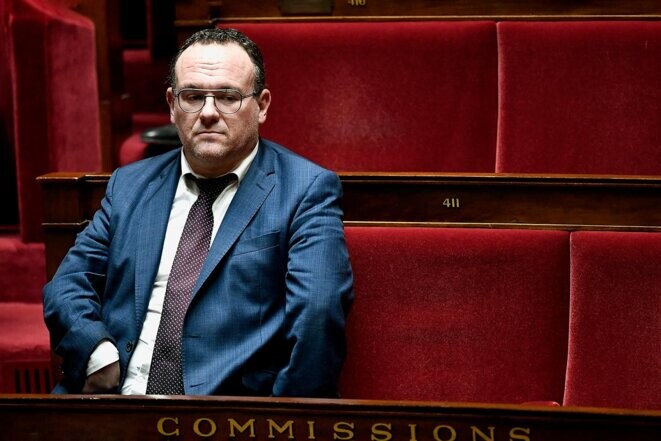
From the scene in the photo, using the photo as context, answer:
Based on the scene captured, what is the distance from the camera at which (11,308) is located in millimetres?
601

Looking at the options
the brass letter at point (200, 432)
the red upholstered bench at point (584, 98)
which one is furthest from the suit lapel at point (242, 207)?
the red upholstered bench at point (584, 98)

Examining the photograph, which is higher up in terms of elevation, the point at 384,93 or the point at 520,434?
the point at 384,93

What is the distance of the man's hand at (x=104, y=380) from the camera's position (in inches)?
15.1

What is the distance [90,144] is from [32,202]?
7 centimetres

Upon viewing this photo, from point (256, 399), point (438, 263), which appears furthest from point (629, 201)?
point (256, 399)

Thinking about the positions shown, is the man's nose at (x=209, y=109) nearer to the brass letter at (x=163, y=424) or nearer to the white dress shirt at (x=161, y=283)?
the white dress shirt at (x=161, y=283)

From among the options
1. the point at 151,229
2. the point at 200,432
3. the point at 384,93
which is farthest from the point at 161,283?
the point at 384,93

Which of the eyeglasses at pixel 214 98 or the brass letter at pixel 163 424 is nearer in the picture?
the brass letter at pixel 163 424

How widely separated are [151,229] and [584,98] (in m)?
0.30

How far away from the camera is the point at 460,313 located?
1.40ft

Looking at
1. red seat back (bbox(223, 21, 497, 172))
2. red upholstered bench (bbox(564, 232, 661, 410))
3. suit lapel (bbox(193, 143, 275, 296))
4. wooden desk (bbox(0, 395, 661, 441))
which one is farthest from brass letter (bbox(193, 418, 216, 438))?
red seat back (bbox(223, 21, 497, 172))

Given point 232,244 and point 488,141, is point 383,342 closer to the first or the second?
point 232,244

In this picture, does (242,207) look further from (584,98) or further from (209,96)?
(584,98)

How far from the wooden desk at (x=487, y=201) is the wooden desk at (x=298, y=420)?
0.53ft
